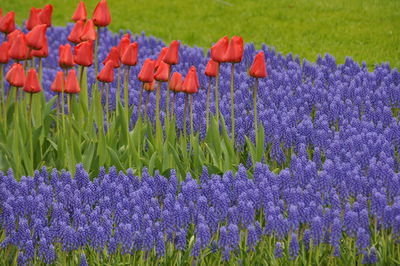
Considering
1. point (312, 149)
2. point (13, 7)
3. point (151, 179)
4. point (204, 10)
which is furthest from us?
point (13, 7)

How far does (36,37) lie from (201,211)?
2.05m

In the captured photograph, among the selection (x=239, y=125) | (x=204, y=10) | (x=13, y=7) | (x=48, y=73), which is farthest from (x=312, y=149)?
(x=13, y=7)

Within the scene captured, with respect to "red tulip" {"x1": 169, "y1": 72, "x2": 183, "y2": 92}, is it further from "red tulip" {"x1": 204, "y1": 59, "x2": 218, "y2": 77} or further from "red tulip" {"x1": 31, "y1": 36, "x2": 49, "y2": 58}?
"red tulip" {"x1": 31, "y1": 36, "x2": 49, "y2": 58}

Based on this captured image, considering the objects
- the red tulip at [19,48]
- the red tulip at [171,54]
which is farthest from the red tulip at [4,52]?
the red tulip at [171,54]

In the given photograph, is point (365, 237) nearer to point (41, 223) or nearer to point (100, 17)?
point (41, 223)

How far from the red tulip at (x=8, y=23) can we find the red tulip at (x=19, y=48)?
823 mm

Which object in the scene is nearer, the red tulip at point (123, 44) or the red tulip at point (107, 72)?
the red tulip at point (107, 72)

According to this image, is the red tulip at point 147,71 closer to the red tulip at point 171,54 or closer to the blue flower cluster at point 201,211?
the red tulip at point 171,54

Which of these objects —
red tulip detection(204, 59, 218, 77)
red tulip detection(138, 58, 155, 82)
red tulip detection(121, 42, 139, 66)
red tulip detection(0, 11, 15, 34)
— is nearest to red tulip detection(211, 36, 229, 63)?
red tulip detection(204, 59, 218, 77)

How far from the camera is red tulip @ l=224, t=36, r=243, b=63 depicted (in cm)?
598

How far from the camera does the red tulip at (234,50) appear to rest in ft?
19.6

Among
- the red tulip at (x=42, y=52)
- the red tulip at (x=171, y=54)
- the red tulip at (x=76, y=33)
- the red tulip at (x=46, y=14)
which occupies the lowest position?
the red tulip at (x=42, y=52)

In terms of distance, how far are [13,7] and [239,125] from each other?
910cm

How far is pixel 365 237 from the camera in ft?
15.1
